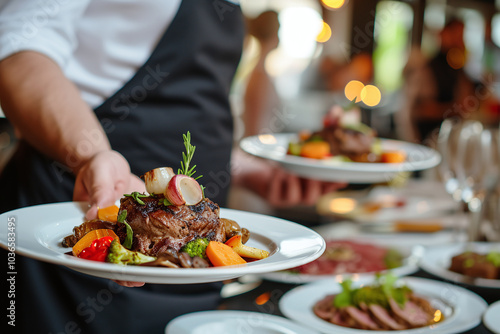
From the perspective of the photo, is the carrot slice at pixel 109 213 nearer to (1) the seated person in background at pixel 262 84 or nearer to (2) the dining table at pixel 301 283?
(2) the dining table at pixel 301 283

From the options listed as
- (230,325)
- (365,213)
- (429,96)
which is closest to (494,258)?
(365,213)

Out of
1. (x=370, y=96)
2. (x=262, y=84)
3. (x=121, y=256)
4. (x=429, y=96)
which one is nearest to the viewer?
(x=121, y=256)

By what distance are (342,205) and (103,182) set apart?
2.20m

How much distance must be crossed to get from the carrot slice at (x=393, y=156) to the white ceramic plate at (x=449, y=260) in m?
0.47

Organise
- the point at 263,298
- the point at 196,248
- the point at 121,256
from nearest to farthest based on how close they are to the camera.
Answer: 1. the point at 121,256
2. the point at 196,248
3. the point at 263,298

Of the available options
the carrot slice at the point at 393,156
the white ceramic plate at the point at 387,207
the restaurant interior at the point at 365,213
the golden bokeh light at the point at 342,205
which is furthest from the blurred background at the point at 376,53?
the carrot slice at the point at 393,156

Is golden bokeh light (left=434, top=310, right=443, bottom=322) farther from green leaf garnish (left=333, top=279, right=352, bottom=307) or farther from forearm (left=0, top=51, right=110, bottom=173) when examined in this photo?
forearm (left=0, top=51, right=110, bottom=173)

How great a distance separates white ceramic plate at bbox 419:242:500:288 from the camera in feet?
6.29

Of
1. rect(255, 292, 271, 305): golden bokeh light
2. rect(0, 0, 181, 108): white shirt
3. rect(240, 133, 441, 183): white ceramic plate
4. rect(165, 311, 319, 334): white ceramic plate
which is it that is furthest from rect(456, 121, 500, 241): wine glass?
rect(0, 0, 181, 108): white shirt

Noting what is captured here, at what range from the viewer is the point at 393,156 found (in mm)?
2592

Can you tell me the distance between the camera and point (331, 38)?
13.0 meters

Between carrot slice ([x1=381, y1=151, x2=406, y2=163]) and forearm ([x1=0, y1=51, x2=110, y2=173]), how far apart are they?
1.67 m

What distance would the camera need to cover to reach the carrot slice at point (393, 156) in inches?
100

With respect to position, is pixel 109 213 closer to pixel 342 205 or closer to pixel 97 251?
pixel 97 251
